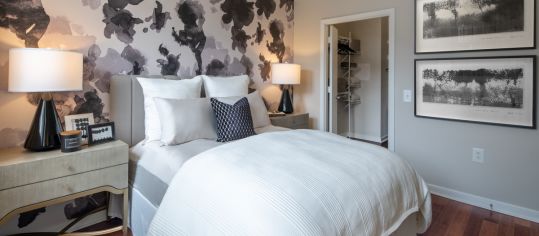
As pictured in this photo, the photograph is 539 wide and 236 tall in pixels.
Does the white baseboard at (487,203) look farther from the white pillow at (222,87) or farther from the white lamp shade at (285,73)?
the white pillow at (222,87)

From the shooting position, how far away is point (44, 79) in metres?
1.70

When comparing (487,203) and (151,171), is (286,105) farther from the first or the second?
(487,203)

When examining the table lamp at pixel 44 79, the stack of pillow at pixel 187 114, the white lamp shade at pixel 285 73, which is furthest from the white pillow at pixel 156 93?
the white lamp shade at pixel 285 73

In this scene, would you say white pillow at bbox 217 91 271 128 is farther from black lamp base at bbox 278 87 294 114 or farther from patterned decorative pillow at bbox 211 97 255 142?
black lamp base at bbox 278 87 294 114

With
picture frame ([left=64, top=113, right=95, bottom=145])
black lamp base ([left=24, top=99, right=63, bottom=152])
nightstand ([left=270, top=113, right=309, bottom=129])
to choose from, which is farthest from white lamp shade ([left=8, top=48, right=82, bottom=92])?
nightstand ([left=270, top=113, right=309, bottom=129])

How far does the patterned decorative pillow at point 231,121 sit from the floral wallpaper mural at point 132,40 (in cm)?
76

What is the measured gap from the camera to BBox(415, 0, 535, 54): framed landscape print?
7.54 ft

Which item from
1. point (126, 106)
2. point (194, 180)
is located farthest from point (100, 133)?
point (194, 180)

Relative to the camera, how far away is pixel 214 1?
119 inches

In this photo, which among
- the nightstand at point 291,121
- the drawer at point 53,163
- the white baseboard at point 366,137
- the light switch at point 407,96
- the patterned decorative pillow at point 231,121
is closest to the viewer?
the drawer at point 53,163

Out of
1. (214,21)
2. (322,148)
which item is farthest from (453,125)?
(214,21)

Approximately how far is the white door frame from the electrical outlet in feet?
2.34

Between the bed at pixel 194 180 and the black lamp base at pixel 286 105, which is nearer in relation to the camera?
the bed at pixel 194 180

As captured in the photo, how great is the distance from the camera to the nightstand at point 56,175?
5.10ft
